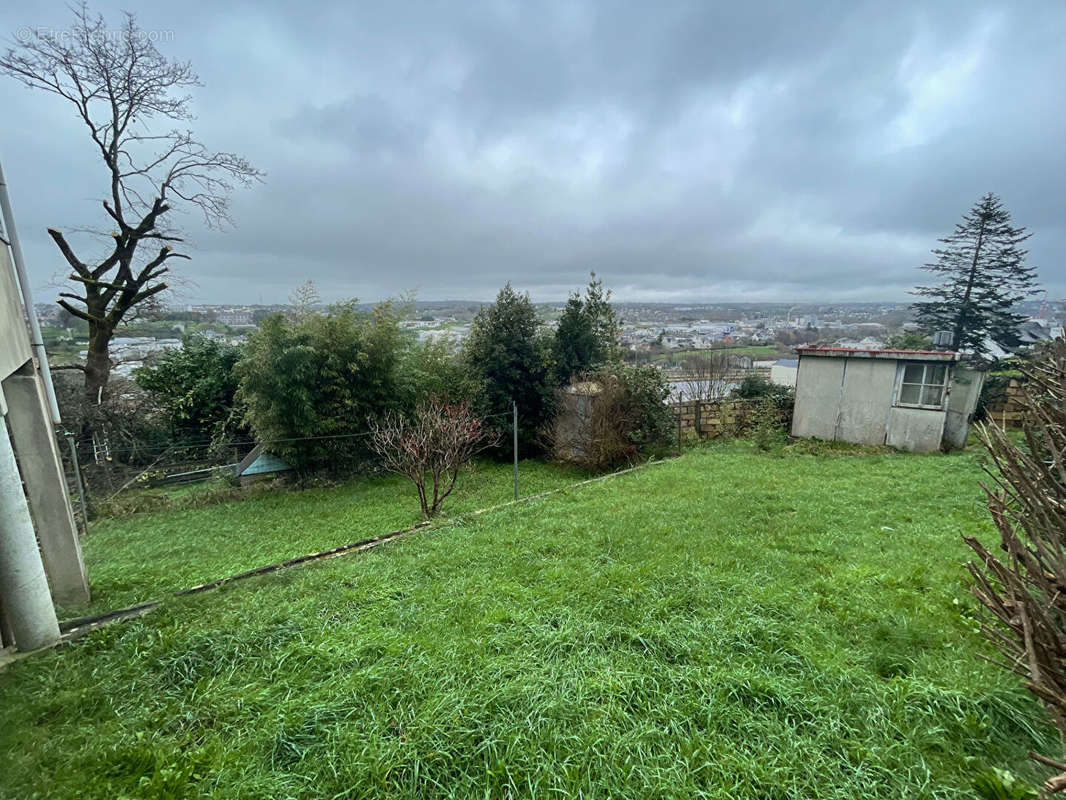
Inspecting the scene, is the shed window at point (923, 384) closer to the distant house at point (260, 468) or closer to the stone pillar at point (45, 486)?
the stone pillar at point (45, 486)

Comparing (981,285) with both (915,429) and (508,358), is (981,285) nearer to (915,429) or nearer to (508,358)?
(915,429)

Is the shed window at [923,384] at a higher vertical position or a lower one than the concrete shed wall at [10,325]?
lower

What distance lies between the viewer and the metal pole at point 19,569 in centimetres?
260

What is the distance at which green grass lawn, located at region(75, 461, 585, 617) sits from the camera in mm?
4289

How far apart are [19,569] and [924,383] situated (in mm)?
13494

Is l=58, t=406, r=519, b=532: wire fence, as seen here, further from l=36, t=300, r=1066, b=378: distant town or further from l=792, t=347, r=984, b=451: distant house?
l=792, t=347, r=984, b=451: distant house

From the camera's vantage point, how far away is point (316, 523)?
6984mm

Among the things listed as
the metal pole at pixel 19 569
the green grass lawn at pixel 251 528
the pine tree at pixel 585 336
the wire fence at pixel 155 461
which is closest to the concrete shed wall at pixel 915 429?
the pine tree at pixel 585 336

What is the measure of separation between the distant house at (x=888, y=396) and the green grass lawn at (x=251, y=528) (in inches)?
243

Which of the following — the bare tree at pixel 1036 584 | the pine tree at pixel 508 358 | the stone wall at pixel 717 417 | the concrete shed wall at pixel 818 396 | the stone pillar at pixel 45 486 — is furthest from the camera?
the pine tree at pixel 508 358

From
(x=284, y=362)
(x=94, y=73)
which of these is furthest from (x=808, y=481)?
(x=94, y=73)

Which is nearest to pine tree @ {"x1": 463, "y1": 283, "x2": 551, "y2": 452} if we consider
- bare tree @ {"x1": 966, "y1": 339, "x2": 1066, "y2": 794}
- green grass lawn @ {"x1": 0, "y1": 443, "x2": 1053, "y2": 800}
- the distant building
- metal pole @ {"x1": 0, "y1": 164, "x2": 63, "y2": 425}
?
the distant building

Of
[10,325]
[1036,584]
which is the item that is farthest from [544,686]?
[10,325]

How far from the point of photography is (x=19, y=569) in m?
2.71
